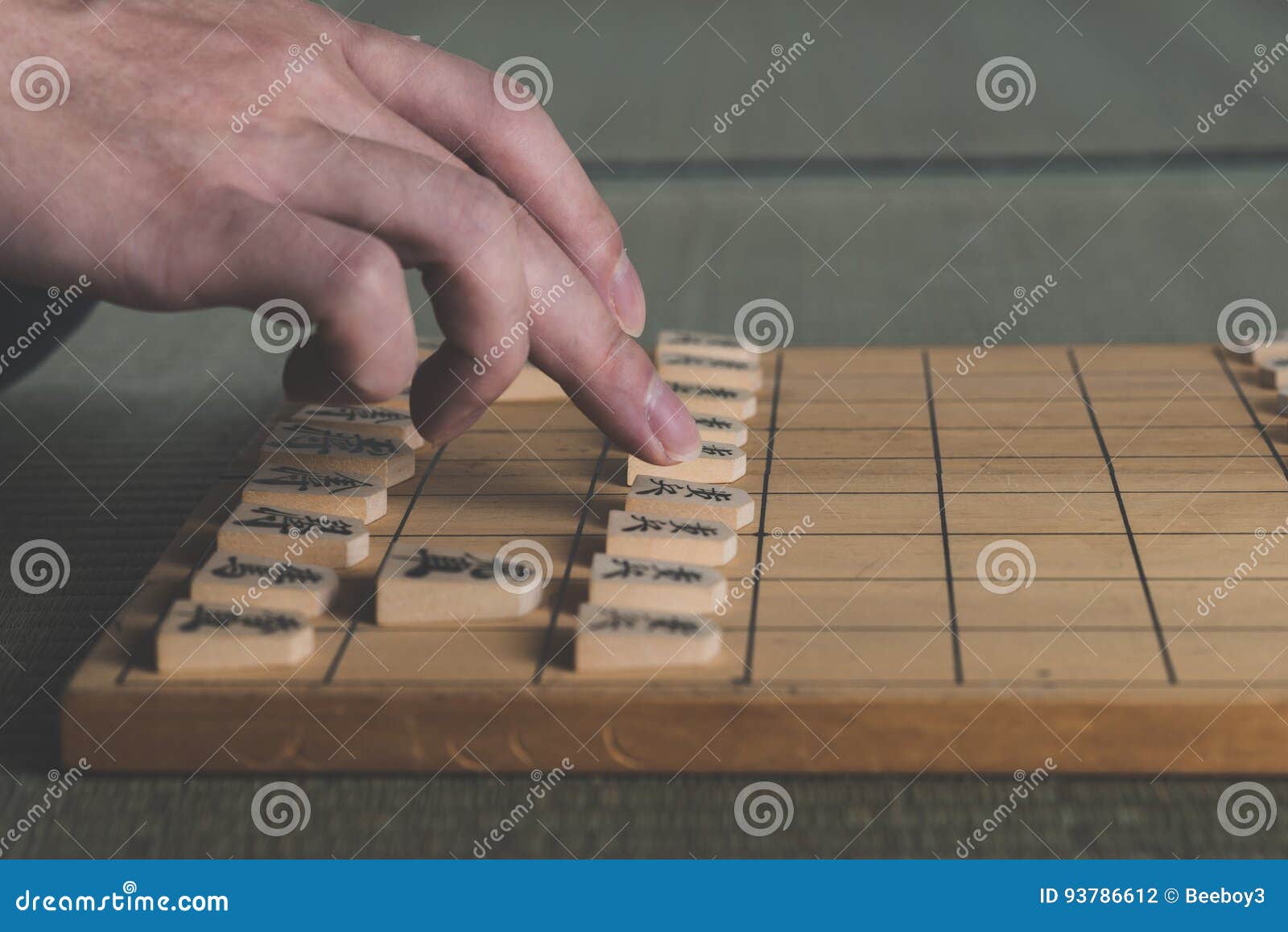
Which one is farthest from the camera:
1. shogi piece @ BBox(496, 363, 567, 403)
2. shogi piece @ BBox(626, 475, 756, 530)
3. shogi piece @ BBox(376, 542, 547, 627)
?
shogi piece @ BBox(496, 363, 567, 403)

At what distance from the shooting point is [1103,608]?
77 cm

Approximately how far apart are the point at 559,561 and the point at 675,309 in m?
0.73

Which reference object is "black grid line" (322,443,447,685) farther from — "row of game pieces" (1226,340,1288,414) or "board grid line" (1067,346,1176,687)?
"row of game pieces" (1226,340,1288,414)

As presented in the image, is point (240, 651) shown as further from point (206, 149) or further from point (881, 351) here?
point (881, 351)

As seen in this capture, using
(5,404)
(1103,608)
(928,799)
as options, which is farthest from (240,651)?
(5,404)

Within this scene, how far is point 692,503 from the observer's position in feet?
2.96
